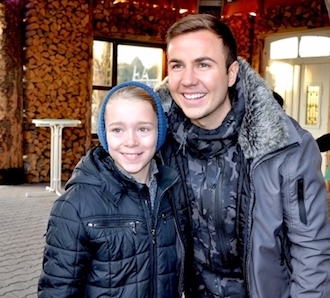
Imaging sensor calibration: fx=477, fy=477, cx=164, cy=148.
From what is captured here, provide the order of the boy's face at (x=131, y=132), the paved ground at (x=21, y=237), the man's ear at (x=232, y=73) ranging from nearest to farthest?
the boy's face at (x=131, y=132) → the man's ear at (x=232, y=73) → the paved ground at (x=21, y=237)

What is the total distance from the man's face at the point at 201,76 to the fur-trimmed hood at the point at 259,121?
0.09 meters

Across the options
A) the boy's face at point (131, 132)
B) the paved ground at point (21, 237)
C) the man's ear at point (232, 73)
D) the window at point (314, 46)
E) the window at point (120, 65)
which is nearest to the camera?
the boy's face at point (131, 132)

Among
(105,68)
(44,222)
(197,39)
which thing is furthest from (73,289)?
(105,68)

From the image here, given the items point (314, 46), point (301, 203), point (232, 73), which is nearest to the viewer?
point (301, 203)

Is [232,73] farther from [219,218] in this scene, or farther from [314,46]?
[314,46]

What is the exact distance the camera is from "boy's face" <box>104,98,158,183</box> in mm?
1519

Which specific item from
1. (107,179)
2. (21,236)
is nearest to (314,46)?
(21,236)

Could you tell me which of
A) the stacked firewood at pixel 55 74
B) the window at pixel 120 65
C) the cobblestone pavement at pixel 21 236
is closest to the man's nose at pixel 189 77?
the cobblestone pavement at pixel 21 236

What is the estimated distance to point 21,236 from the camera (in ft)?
15.1

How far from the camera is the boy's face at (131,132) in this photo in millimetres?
1519

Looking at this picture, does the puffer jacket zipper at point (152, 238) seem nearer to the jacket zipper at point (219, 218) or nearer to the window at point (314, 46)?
the jacket zipper at point (219, 218)

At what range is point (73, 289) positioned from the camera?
1.39m

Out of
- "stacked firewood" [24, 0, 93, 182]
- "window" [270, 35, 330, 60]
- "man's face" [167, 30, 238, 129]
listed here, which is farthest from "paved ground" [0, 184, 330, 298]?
"window" [270, 35, 330, 60]

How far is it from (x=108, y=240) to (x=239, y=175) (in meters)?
0.46
